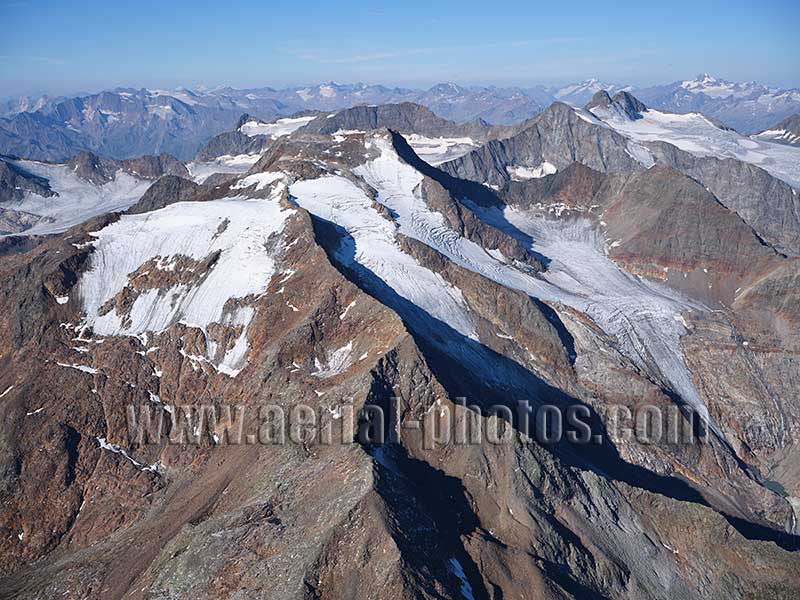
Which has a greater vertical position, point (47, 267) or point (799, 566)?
point (47, 267)

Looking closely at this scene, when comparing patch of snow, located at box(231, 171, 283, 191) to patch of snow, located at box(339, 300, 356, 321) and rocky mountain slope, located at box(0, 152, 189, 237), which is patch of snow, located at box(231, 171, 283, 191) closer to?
A: patch of snow, located at box(339, 300, 356, 321)

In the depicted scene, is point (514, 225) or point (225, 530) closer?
point (225, 530)

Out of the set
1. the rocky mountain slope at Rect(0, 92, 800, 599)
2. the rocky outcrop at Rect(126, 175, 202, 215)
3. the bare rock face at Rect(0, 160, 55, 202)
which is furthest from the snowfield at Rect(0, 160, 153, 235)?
the rocky mountain slope at Rect(0, 92, 800, 599)

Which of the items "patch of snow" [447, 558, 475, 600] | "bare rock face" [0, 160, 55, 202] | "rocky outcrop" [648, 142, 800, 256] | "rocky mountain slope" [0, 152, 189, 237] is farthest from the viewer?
"bare rock face" [0, 160, 55, 202]

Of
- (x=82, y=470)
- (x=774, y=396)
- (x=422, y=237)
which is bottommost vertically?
(x=774, y=396)

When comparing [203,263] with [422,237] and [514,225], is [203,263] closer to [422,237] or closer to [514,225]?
[422,237]

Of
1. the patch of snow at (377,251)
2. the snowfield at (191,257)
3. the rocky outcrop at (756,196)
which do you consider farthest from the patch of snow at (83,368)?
the rocky outcrop at (756,196)

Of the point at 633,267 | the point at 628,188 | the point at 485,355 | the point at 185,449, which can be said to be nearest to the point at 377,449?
the point at 185,449
